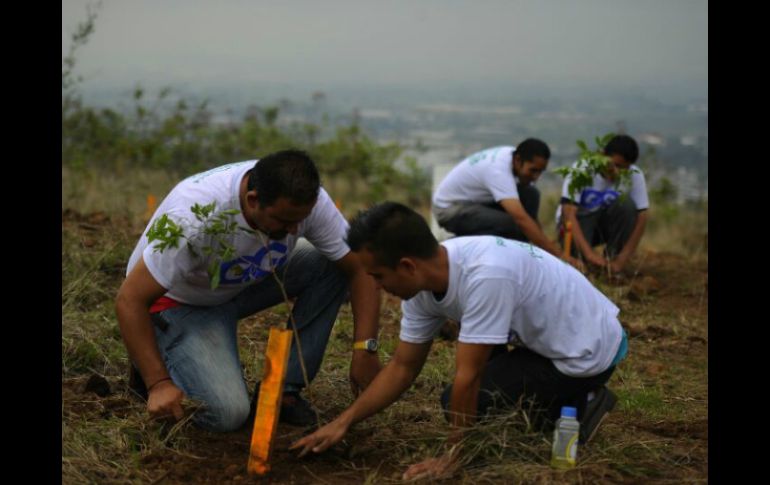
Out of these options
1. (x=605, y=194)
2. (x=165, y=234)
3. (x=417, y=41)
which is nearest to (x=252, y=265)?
(x=165, y=234)

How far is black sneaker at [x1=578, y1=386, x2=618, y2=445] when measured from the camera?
349 cm

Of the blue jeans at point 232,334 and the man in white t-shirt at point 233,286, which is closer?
the man in white t-shirt at point 233,286

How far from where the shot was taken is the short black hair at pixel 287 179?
3.39 m

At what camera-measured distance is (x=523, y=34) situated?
1533 cm

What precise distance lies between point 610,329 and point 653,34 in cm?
1284

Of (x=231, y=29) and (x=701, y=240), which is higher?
(x=231, y=29)

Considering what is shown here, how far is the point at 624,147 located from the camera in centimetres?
687

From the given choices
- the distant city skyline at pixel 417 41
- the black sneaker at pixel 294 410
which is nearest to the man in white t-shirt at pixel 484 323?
the black sneaker at pixel 294 410

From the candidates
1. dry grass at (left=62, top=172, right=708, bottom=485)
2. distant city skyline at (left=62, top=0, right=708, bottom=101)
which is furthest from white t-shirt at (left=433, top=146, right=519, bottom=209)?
distant city skyline at (left=62, top=0, right=708, bottom=101)

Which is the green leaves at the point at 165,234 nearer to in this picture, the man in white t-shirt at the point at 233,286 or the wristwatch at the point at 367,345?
the man in white t-shirt at the point at 233,286

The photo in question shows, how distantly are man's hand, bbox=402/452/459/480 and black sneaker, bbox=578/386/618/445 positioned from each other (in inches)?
20.2
